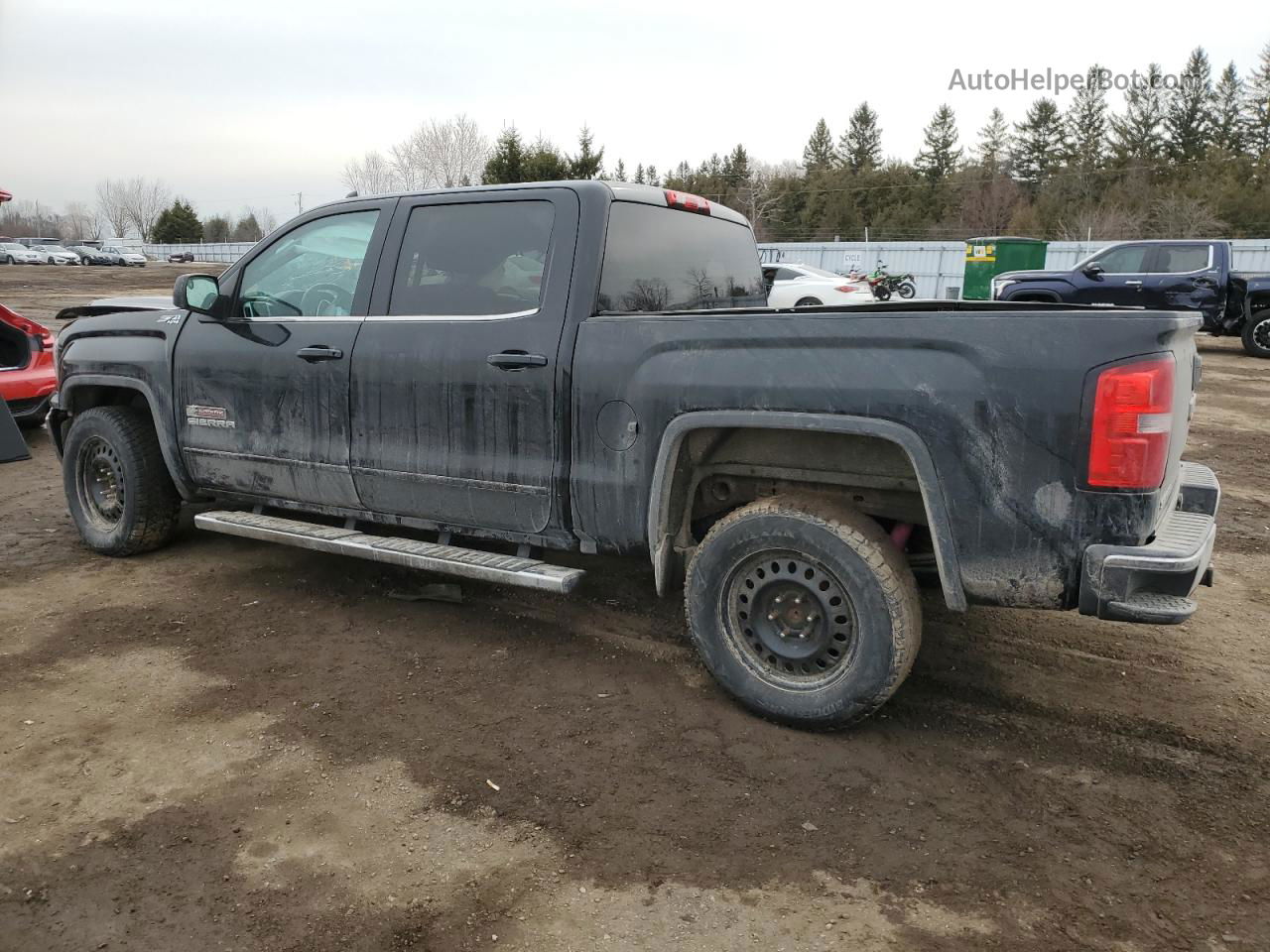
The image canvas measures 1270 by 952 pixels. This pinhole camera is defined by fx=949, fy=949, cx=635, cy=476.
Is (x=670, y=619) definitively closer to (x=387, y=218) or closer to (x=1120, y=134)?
(x=387, y=218)

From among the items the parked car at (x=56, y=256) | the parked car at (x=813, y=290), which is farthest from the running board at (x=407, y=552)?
the parked car at (x=56, y=256)

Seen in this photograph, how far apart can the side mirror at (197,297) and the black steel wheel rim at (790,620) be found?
302 cm

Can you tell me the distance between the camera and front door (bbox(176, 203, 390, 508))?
4.39 meters

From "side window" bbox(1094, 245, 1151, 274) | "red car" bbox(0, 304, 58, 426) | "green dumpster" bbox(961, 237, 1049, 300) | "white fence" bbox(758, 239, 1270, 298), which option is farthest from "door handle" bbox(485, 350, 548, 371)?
"white fence" bbox(758, 239, 1270, 298)

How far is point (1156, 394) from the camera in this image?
2.74 metres

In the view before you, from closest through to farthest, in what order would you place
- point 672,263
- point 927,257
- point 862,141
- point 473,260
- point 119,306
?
point 473,260
point 672,263
point 119,306
point 927,257
point 862,141

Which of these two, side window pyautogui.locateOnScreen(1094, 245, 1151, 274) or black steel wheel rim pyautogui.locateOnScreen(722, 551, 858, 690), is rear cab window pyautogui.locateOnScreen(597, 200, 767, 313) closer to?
black steel wheel rim pyautogui.locateOnScreen(722, 551, 858, 690)

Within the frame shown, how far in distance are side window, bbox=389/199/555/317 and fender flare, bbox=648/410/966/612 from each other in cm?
91

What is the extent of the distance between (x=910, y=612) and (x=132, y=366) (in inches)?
168

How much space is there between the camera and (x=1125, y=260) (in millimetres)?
16172

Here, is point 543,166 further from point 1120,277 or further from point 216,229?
point 216,229

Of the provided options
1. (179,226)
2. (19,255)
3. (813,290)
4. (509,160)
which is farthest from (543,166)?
(179,226)

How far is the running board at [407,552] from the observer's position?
380cm

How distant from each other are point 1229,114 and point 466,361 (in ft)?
236
